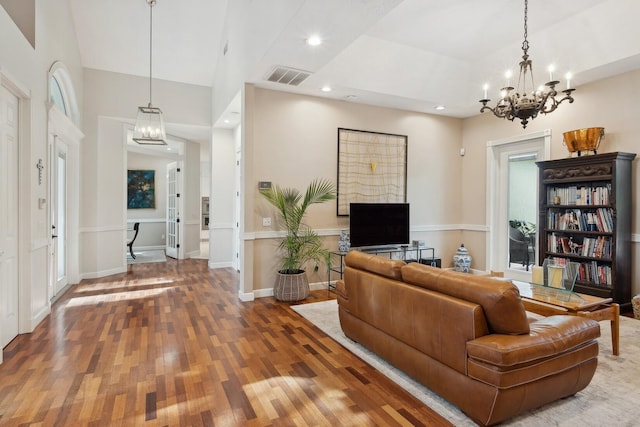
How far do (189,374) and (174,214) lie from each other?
20.6 ft

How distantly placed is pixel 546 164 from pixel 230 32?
520 centimetres

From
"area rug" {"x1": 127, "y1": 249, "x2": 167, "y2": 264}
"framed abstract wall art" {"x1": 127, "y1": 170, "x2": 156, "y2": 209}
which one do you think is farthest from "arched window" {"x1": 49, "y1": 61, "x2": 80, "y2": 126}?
"framed abstract wall art" {"x1": 127, "y1": 170, "x2": 156, "y2": 209}

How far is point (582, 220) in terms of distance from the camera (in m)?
4.54

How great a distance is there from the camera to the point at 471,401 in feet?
6.65

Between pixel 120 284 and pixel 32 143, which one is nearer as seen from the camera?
pixel 32 143

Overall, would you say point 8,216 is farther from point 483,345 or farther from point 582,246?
point 582,246

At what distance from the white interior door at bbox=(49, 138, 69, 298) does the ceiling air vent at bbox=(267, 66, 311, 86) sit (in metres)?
3.05

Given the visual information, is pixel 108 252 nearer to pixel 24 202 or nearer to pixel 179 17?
pixel 24 202

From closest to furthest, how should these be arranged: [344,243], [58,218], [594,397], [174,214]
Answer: [594,397] → [58,218] → [344,243] → [174,214]

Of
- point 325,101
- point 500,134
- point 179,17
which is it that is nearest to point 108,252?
point 179,17

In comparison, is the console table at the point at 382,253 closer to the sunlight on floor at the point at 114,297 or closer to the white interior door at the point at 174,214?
the sunlight on floor at the point at 114,297


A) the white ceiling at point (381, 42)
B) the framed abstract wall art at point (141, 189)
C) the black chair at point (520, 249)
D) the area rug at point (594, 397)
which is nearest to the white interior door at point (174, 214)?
the framed abstract wall art at point (141, 189)

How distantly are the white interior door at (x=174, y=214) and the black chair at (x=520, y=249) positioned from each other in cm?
690

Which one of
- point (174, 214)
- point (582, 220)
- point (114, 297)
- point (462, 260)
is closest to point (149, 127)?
point (114, 297)
